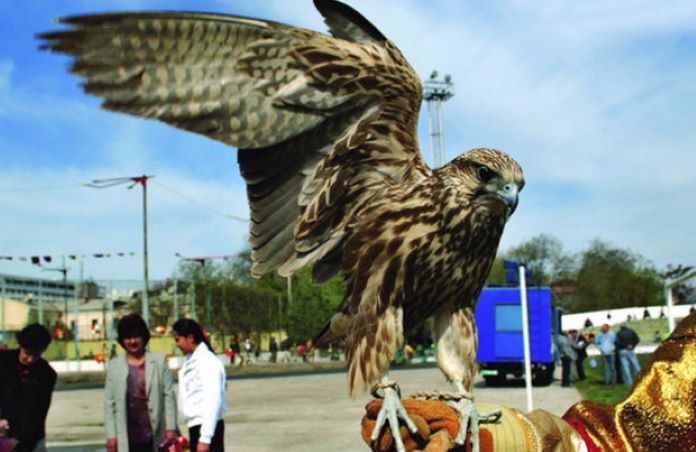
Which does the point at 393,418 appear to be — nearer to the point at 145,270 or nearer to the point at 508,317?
the point at 508,317

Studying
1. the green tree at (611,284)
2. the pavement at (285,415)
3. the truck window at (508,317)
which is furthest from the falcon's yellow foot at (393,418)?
the green tree at (611,284)

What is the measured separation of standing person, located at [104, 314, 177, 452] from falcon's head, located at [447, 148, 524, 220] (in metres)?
3.36

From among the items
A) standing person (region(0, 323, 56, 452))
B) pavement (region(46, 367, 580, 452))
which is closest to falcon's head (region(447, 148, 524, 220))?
standing person (region(0, 323, 56, 452))

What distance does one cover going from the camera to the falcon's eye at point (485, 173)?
2621 mm

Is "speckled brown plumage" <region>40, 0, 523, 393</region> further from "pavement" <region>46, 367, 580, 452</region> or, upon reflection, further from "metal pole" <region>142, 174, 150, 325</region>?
"metal pole" <region>142, 174, 150, 325</region>

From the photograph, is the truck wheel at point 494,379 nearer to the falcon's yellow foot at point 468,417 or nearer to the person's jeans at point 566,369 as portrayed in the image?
the person's jeans at point 566,369

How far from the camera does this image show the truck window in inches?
711

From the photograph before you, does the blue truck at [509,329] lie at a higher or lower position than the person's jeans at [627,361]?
higher

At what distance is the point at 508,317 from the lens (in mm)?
18156

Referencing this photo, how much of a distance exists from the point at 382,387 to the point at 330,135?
3.67 feet

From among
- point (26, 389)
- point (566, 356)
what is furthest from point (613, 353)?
point (26, 389)

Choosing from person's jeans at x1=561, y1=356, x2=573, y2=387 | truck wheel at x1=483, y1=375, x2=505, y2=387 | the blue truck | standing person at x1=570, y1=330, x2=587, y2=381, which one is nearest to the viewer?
the blue truck

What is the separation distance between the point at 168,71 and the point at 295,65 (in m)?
0.53

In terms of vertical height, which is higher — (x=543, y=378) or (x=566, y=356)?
(x=566, y=356)
